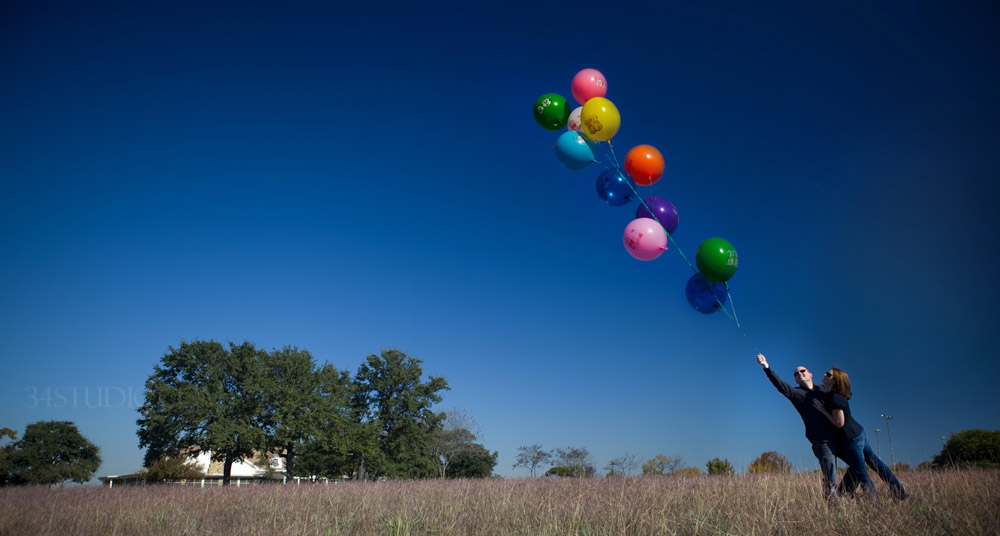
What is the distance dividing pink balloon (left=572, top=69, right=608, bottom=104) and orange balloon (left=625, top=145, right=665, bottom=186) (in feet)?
3.98

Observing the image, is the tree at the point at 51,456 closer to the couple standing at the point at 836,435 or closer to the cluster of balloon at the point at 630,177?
the cluster of balloon at the point at 630,177

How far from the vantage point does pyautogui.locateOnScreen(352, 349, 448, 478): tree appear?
32.4 metres

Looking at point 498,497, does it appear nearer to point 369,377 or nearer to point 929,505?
point 929,505

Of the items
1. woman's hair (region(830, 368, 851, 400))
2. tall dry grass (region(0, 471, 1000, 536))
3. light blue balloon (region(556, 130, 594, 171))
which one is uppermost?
light blue balloon (region(556, 130, 594, 171))

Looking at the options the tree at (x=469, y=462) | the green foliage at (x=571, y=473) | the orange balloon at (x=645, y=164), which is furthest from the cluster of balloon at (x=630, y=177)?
the tree at (x=469, y=462)

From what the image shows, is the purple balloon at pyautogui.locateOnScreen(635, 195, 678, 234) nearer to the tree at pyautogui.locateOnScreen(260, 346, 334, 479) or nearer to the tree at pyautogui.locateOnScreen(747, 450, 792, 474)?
the tree at pyautogui.locateOnScreen(747, 450, 792, 474)

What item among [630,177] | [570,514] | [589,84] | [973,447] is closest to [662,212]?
[630,177]

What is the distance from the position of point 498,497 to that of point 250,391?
25138mm

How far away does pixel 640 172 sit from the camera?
738 cm

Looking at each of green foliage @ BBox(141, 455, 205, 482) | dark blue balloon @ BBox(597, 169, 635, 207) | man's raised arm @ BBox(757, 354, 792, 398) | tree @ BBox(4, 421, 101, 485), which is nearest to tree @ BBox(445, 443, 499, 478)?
green foliage @ BBox(141, 455, 205, 482)

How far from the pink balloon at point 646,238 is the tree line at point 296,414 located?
25319mm

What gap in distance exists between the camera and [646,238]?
6.79 meters

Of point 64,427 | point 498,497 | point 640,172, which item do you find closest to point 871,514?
point 498,497

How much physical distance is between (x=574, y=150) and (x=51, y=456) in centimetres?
3665
